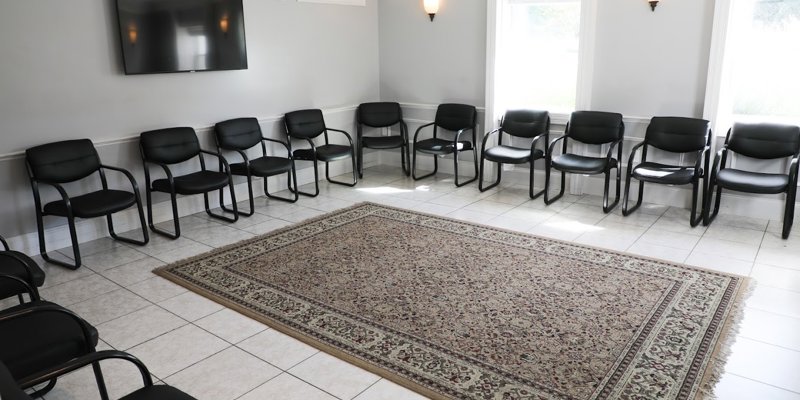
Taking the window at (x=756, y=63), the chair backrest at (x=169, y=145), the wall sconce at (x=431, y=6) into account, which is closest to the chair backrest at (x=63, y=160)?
the chair backrest at (x=169, y=145)

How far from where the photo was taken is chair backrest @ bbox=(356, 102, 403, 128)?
6.41 metres

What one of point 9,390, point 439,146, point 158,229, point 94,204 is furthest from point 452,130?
point 9,390

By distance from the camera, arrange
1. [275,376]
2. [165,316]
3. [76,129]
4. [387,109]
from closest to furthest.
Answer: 1. [275,376]
2. [165,316]
3. [76,129]
4. [387,109]

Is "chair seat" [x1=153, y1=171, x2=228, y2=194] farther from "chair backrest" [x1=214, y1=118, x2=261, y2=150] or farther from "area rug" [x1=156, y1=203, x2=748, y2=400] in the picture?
"area rug" [x1=156, y1=203, x2=748, y2=400]

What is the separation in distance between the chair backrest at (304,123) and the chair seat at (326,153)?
6.1 inches

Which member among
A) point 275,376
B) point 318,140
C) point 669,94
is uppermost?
point 669,94

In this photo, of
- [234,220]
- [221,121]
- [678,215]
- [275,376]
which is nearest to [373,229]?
[234,220]

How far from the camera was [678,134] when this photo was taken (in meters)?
4.75

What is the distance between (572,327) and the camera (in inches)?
117

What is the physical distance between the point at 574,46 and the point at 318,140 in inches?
105

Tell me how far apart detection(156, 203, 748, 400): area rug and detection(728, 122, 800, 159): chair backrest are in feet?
4.77

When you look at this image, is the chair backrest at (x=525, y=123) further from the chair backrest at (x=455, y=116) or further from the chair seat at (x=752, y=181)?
the chair seat at (x=752, y=181)

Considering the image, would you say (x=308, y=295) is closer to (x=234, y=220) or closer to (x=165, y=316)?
(x=165, y=316)

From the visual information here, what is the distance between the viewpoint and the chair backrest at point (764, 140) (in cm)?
437
